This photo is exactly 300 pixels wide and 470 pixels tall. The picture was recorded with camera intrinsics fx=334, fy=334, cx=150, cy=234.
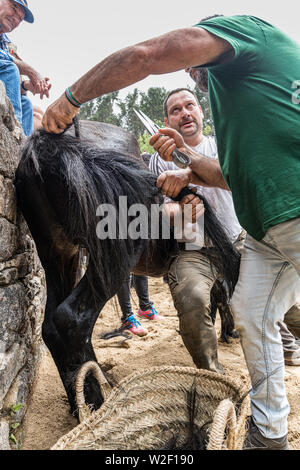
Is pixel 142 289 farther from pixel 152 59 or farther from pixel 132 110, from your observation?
pixel 132 110

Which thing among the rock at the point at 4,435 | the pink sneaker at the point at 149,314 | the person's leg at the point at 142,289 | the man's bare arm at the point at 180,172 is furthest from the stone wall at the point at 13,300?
the pink sneaker at the point at 149,314

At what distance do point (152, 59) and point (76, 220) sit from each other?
74cm

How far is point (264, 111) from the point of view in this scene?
120cm

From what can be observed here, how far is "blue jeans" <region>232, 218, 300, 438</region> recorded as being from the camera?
1.37 metres

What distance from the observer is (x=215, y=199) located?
7.34 feet

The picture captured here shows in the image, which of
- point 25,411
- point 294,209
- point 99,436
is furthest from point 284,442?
point 25,411

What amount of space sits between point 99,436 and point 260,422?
25.6 inches

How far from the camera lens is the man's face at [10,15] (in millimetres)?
2211

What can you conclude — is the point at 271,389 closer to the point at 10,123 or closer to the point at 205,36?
the point at 205,36

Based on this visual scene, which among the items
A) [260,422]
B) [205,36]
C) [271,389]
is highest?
[205,36]

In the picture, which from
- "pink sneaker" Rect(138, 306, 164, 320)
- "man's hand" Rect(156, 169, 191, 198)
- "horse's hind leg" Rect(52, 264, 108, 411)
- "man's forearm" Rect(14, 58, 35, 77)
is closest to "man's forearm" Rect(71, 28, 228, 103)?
Result: "man's hand" Rect(156, 169, 191, 198)

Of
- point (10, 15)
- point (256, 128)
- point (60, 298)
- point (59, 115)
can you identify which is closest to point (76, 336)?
point (60, 298)

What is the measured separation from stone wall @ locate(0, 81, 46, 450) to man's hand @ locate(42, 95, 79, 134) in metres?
0.27

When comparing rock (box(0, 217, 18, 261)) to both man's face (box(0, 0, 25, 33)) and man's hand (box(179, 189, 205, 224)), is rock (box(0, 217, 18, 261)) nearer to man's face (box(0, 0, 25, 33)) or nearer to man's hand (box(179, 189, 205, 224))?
man's hand (box(179, 189, 205, 224))
